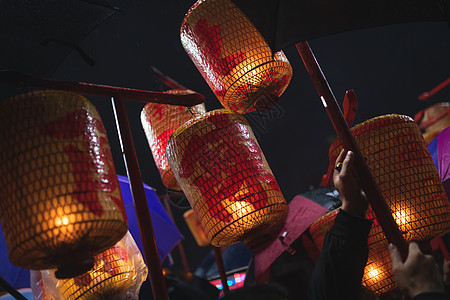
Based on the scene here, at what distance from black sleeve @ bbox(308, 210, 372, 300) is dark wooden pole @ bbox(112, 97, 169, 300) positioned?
0.83m

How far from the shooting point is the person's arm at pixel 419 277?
1361mm

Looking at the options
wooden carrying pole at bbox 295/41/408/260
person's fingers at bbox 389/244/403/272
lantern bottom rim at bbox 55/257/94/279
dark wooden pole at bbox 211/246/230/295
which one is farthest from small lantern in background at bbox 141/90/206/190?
person's fingers at bbox 389/244/403/272

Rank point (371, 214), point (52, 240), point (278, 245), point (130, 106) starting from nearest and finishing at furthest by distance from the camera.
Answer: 1. point (52, 240)
2. point (371, 214)
3. point (278, 245)
4. point (130, 106)

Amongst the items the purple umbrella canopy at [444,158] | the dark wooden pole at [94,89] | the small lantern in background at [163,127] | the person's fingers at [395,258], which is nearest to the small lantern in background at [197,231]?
the small lantern in background at [163,127]

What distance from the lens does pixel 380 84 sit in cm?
903

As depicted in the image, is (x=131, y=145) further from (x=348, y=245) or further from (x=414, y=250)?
(x=414, y=250)

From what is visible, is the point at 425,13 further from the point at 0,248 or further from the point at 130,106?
the point at 130,106

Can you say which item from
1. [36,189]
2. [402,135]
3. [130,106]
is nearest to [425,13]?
[402,135]

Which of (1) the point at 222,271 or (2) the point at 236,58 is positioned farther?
(1) the point at 222,271

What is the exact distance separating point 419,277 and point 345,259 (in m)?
0.40

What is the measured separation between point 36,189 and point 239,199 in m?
0.97

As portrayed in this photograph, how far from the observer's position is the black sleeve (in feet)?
5.84

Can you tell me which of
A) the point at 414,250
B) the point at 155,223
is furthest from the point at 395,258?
the point at 155,223

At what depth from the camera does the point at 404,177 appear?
77.1 inches
